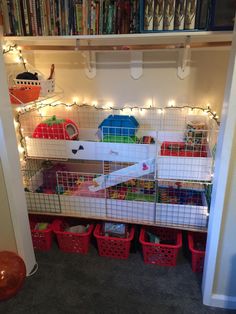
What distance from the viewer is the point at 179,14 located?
4.14 ft

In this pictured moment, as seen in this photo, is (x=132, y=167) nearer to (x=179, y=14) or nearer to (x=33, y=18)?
(x=179, y=14)

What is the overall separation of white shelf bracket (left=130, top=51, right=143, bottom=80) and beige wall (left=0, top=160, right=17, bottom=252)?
114cm

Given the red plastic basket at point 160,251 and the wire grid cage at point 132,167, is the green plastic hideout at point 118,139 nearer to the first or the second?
the wire grid cage at point 132,167

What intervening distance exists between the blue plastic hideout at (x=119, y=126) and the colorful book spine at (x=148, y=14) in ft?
1.95

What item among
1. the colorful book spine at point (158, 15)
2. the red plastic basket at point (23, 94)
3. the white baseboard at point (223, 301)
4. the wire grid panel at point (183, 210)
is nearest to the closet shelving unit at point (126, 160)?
the wire grid panel at point (183, 210)

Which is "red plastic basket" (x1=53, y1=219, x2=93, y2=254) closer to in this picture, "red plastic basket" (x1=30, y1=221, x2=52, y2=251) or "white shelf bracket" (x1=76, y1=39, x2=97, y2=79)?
"red plastic basket" (x1=30, y1=221, x2=52, y2=251)

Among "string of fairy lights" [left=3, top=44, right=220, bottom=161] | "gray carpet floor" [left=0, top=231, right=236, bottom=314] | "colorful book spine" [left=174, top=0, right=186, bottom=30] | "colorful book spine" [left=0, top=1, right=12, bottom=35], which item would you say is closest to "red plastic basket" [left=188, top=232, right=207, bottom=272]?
"gray carpet floor" [left=0, top=231, right=236, bottom=314]

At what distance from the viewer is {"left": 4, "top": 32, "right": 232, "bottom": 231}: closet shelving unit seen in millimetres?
1515

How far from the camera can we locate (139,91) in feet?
6.17

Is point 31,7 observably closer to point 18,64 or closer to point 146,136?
point 18,64

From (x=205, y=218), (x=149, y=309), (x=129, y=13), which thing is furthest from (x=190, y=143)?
(x=149, y=309)

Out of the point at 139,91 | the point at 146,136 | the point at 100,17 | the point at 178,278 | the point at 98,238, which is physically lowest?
the point at 178,278

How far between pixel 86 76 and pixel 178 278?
1.56 m

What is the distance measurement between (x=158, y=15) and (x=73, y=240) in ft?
4.97
